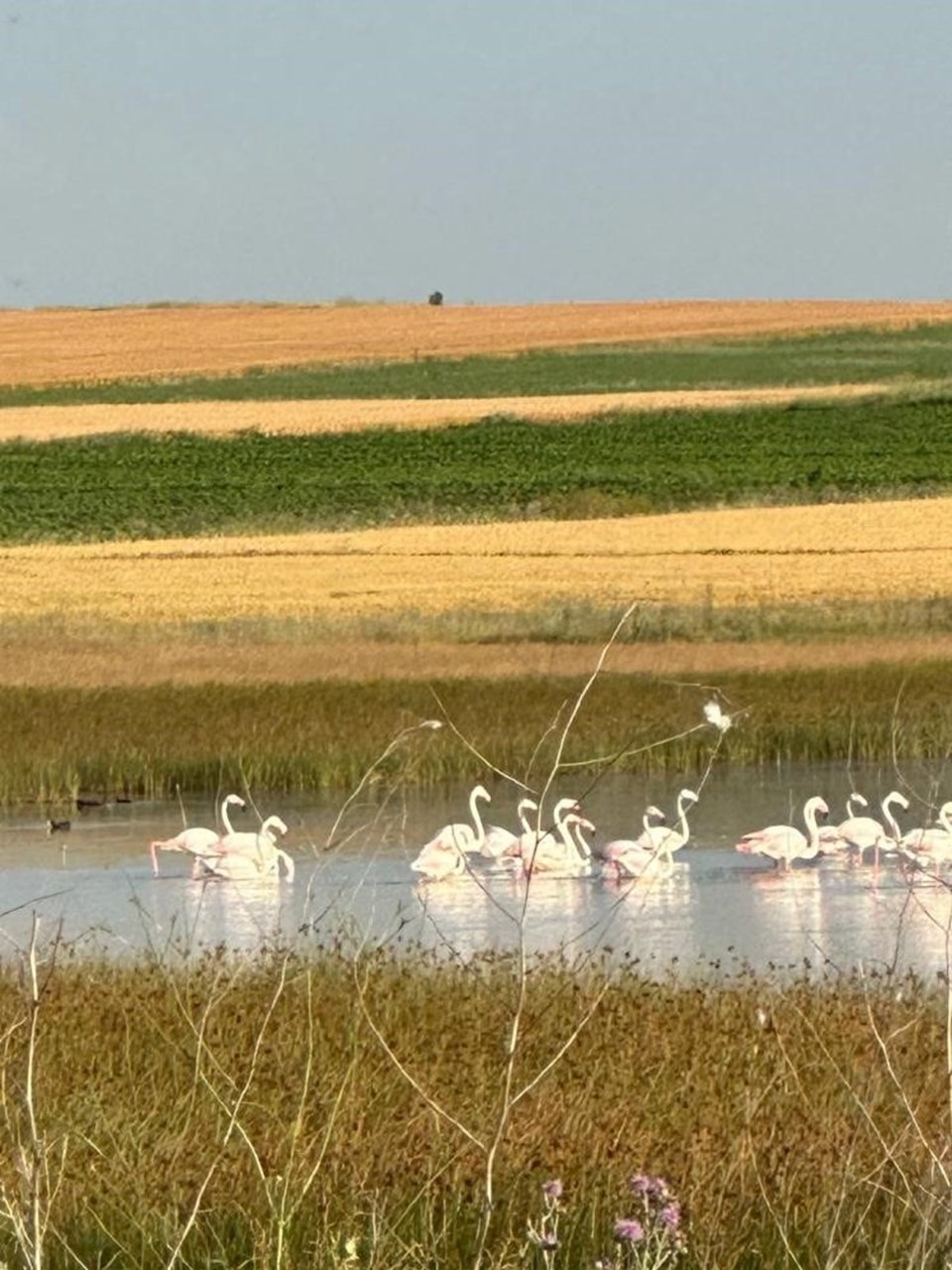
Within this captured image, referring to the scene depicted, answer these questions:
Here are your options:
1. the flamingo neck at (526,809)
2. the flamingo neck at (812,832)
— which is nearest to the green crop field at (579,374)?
the flamingo neck at (812,832)

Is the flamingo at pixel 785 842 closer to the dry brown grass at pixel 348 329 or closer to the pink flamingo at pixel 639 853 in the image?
the pink flamingo at pixel 639 853

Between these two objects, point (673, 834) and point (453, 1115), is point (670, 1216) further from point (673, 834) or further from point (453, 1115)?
point (673, 834)

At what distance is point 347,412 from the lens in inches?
2601

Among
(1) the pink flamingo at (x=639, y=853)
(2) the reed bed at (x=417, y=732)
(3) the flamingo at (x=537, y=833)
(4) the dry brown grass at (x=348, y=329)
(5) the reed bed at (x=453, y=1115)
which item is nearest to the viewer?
(3) the flamingo at (x=537, y=833)

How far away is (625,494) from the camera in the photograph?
158 feet

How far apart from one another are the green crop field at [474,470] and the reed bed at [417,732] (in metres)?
22.8

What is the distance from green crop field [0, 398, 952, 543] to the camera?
47.0 metres

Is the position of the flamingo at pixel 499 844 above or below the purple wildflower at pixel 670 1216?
below

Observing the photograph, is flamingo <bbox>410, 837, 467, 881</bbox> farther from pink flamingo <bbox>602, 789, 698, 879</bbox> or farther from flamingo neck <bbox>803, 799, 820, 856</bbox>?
flamingo neck <bbox>803, 799, 820, 856</bbox>

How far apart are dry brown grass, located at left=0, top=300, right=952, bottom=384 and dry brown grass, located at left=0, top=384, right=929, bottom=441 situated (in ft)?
41.7

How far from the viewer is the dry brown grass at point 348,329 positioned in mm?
85062

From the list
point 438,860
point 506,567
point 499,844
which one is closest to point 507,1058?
point 438,860

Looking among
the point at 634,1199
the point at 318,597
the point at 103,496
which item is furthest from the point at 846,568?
the point at 634,1199

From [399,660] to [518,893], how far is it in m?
11.4
